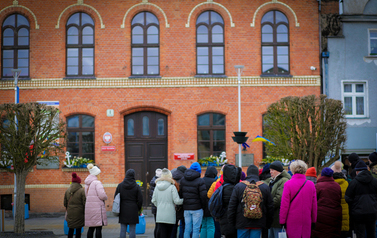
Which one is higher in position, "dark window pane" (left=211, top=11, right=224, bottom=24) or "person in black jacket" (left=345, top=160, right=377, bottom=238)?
"dark window pane" (left=211, top=11, right=224, bottom=24)

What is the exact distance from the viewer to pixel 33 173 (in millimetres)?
18422

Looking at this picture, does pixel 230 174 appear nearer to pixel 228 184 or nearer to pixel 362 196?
pixel 228 184

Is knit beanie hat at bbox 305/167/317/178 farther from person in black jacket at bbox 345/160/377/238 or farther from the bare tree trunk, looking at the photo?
the bare tree trunk

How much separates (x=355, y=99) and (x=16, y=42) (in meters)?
15.4

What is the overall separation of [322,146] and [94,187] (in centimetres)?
677

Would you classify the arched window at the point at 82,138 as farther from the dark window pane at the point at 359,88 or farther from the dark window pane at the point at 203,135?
the dark window pane at the point at 359,88

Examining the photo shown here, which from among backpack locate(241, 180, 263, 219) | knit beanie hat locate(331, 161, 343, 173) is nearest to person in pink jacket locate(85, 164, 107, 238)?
backpack locate(241, 180, 263, 219)

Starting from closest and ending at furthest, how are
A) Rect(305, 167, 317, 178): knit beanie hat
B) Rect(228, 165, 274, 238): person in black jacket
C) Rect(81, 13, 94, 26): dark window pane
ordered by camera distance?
1. Rect(228, 165, 274, 238): person in black jacket
2. Rect(305, 167, 317, 178): knit beanie hat
3. Rect(81, 13, 94, 26): dark window pane

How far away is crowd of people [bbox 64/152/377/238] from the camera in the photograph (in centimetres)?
713

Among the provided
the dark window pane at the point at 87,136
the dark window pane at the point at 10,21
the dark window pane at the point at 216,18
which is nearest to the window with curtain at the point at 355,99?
the dark window pane at the point at 216,18

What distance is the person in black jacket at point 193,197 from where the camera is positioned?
9461mm

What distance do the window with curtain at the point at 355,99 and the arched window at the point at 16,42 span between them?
566 inches

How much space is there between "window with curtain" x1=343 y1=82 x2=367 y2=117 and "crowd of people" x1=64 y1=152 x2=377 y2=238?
8.81 meters

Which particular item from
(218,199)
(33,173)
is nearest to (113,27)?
(33,173)
